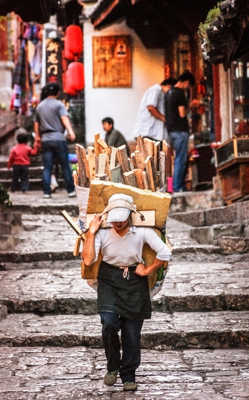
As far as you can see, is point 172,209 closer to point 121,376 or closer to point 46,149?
point 46,149

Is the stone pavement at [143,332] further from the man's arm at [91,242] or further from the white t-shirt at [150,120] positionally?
the white t-shirt at [150,120]

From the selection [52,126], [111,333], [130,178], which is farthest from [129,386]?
[52,126]

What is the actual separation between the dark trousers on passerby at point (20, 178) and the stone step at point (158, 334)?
11020 mm

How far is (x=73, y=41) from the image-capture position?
A: 81.0ft

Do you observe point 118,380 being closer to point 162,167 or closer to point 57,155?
point 162,167

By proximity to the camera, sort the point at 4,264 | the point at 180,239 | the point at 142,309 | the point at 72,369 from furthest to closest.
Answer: the point at 180,239, the point at 4,264, the point at 72,369, the point at 142,309

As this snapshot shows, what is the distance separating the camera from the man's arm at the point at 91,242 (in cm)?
767

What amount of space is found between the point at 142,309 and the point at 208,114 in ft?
39.1

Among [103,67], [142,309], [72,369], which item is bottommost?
[72,369]

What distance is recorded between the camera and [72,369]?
8508 mm

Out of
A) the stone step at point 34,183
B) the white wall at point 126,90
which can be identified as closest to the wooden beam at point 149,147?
the stone step at point 34,183

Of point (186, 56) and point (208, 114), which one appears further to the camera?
point (186, 56)

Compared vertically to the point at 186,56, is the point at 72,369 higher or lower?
lower

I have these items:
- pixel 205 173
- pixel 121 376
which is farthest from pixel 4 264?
pixel 205 173
